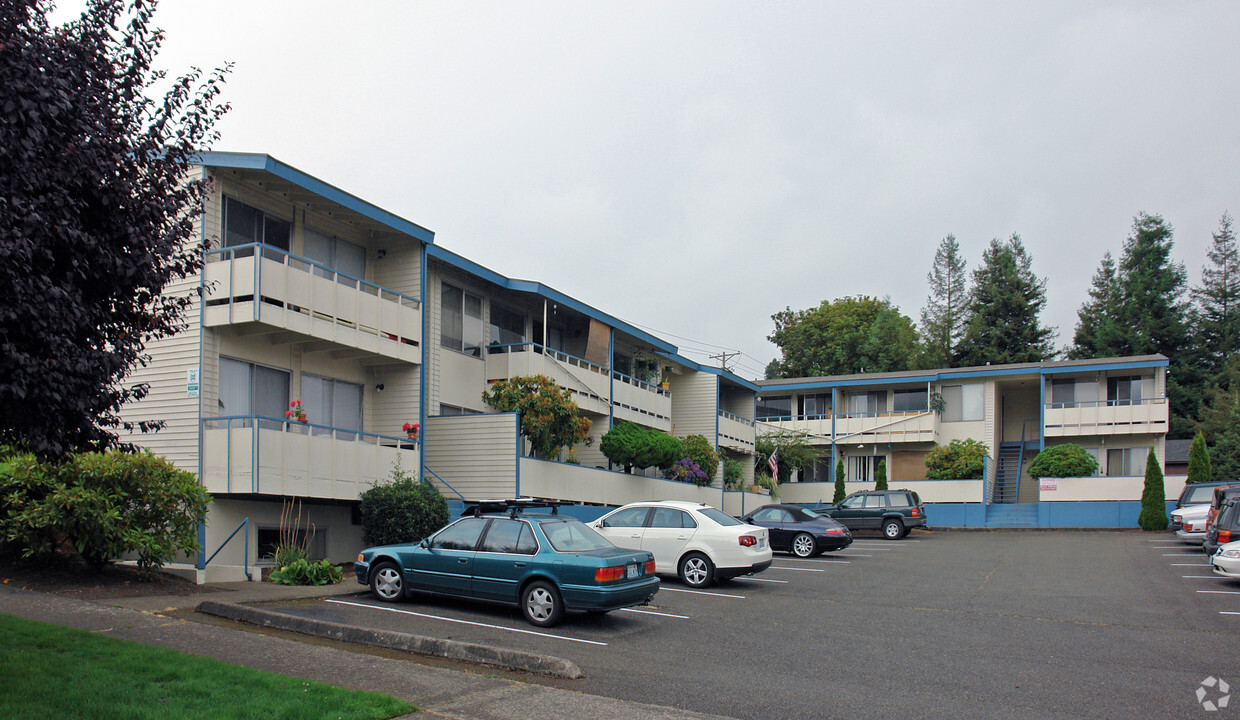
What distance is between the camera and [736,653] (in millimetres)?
11367

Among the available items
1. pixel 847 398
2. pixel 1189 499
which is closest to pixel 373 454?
pixel 1189 499

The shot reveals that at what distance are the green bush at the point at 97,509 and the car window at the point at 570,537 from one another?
20.8 feet

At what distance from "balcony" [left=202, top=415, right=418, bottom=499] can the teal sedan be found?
12.1 ft

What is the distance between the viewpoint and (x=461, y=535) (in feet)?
44.7

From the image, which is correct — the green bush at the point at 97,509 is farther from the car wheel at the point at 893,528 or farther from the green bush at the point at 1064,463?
the green bush at the point at 1064,463

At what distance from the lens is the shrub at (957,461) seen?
41.1 meters

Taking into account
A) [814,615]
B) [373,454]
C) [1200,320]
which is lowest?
[814,615]

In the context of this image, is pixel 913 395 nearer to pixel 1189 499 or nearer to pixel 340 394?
pixel 1189 499

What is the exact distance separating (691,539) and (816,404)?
33795 mm

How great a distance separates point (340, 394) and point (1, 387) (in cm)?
1478

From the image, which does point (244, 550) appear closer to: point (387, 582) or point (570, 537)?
point (387, 582)

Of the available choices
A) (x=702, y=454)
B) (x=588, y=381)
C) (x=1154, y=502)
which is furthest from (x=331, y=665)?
(x=1154, y=502)

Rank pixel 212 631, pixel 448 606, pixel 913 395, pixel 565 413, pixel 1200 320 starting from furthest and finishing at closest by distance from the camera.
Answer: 1. pixel 1200 320
2. pixel 913 395
3. pixel 565 413
4. pixel 448 606
5. pixel 212 631

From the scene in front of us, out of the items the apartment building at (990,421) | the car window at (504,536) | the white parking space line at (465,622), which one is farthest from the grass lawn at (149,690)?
the apartment building at (990,421)
